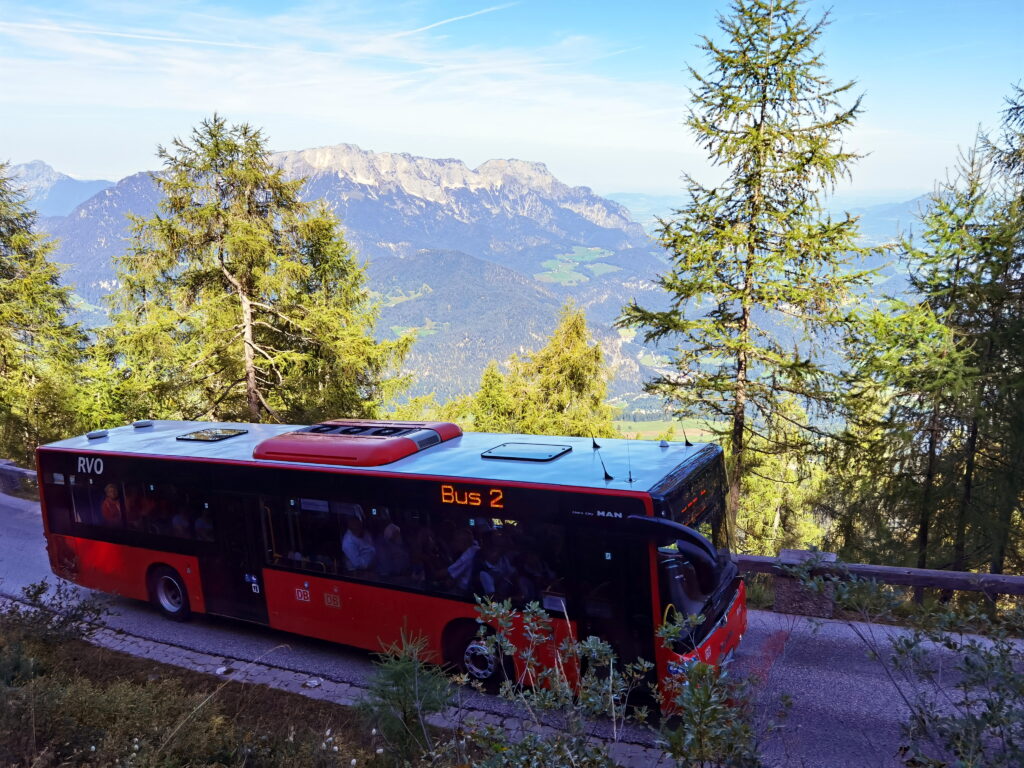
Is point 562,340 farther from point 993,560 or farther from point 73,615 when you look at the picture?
point 73,615

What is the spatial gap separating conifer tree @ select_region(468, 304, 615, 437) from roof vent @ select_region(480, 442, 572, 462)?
19678mm

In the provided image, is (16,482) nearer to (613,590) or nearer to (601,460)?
(601,460)

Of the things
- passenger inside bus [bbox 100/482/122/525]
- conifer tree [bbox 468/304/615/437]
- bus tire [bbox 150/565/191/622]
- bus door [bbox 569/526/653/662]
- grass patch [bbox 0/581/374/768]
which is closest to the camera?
grass patch [bbox 0/581/374/768]

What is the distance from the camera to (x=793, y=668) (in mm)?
8242

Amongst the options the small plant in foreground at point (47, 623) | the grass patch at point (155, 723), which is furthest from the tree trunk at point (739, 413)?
the small plant in foreground at point (47, 623)

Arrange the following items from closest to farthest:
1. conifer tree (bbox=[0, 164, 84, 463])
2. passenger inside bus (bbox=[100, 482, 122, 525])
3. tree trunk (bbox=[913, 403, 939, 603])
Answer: passenger inside bus (bbox=[100, 482, 122, 525]) → tree trunk (bbox=[913, 403, 939, 603]) → conifer tree (bbox=[0, 164, 84, 463])

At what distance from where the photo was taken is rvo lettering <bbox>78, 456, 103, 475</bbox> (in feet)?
36.5

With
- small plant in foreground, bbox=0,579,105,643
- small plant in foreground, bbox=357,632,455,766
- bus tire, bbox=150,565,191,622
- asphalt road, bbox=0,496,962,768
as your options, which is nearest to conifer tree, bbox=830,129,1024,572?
asphalt road, bbox=0,496,962,768

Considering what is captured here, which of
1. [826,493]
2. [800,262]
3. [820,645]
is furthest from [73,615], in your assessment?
[826,493]

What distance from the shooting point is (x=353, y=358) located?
2088cm

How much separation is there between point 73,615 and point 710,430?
1142 cm

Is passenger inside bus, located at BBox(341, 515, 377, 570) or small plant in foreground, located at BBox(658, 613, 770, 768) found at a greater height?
small plant in foreground, located at BBox(658, 613, 770, 768)

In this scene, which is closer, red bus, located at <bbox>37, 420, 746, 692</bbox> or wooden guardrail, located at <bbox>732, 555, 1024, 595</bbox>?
red bus, located at <bbox>37, 420, 746, 692</bbox>

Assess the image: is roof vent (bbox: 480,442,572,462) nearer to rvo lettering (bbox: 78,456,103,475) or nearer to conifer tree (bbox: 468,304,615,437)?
rvo lettering (bbox: 78,456,103,475)
